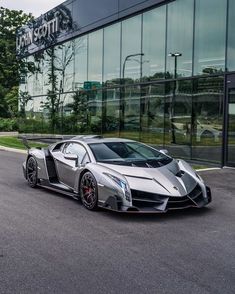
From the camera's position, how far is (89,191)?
8047mm

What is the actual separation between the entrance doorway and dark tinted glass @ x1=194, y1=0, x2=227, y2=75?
2.53 ft

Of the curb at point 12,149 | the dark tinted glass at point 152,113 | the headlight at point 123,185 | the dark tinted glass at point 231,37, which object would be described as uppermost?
the dark tinted glass at point 231,37

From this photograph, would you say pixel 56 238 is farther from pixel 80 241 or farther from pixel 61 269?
pixel 61 269

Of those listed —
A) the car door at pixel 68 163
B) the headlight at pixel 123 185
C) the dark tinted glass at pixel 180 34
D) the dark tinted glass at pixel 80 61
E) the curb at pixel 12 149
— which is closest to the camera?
the headlight at pixel 123 185

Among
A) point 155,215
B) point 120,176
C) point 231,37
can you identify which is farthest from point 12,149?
point 155,215

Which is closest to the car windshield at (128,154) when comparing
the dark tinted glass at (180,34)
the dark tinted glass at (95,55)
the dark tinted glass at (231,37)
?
the dark tinted glass at (231,37)

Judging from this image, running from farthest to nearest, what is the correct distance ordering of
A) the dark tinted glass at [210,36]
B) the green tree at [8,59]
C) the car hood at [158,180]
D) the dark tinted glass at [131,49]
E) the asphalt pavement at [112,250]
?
the green tree at [8,59] < the dark tinted glass at [131,49] < the dark tinted glass at [210,36] < the car hood at [158,180] < the asphalt pavement at [112,250]

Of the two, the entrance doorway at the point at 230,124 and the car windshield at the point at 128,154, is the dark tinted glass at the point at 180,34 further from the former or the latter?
the car windshield at the point at 128,154

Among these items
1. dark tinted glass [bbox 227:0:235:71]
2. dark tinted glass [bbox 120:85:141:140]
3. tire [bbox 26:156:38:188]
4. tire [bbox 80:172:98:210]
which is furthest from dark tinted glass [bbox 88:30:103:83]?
tire [bbox 80:172:98:210]

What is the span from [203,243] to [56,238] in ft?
6.27

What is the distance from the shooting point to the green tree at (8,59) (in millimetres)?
48888

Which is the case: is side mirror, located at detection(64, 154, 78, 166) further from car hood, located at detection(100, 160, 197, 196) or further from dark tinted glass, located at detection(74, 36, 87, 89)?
dark tinted glass, located at detection(74, 36, 87, 89)

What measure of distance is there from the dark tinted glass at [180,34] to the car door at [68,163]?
8.69 m

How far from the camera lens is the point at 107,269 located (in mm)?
4910
